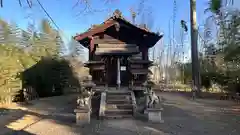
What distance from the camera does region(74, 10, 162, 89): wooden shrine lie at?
11.7 m

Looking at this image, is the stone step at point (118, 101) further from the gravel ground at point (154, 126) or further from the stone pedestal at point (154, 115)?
the stone pedestal at point (154, 115)

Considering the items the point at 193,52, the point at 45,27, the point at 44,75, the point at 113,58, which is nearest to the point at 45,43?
the point at 45,27

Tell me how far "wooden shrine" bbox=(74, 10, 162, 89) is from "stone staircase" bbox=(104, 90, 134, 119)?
1.22 meters

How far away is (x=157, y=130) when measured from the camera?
6.87 m

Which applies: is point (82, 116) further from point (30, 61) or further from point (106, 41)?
point (30, 61)

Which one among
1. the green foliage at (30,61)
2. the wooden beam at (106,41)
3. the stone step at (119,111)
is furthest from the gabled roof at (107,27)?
the stone step at (119,111)

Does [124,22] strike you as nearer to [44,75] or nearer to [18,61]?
[18,61]

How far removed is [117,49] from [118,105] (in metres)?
3.14

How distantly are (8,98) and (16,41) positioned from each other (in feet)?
13.3

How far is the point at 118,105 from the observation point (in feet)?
30.9

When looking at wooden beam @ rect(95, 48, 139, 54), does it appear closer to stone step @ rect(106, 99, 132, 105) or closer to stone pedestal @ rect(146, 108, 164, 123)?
stone step @ rect(106, 99, 132, 105)

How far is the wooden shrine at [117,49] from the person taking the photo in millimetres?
11656

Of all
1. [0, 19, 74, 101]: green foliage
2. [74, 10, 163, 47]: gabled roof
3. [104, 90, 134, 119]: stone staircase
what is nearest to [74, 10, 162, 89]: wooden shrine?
[74, 10, 163, 47]: gabled roof

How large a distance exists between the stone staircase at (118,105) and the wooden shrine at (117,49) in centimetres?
122
